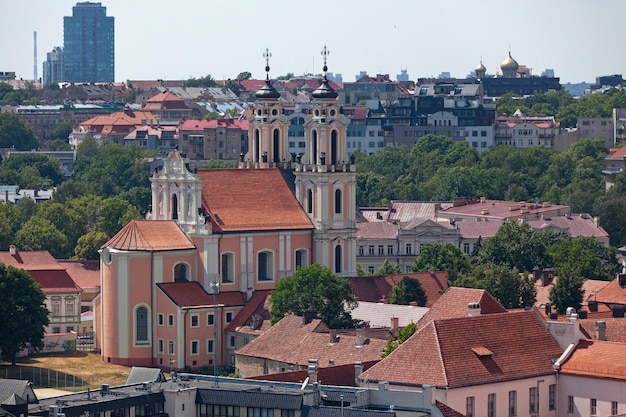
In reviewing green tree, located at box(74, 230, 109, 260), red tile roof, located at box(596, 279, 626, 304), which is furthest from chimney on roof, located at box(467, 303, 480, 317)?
green tree, located at box(74, 230, 109, 260)

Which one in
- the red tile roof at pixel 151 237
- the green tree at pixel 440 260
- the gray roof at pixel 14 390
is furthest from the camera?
the green tree at pixel 440 260

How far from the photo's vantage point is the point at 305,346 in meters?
100

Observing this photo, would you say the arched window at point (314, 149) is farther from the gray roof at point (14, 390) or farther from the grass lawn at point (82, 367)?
the gray roof at point (14, 390)

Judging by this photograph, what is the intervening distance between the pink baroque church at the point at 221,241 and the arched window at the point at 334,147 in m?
0.05

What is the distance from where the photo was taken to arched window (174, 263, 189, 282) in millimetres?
117125

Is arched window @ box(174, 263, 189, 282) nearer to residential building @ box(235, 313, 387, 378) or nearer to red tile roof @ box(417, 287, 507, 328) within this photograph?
residential building @ box(235, 313, 387, 378)

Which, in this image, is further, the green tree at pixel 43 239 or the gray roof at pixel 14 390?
the green tree at pixel 43 239

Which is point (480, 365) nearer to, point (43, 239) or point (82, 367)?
point (82, 367)

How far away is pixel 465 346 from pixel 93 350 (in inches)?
1635

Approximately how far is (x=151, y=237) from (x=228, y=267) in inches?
195

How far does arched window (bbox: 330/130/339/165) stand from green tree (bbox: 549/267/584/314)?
16.2 meters

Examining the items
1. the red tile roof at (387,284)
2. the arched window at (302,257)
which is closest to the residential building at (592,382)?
the red tile roof at (387,284)

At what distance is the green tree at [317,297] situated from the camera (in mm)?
109000

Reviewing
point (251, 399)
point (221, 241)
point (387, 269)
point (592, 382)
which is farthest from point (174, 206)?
point (251, 399)
